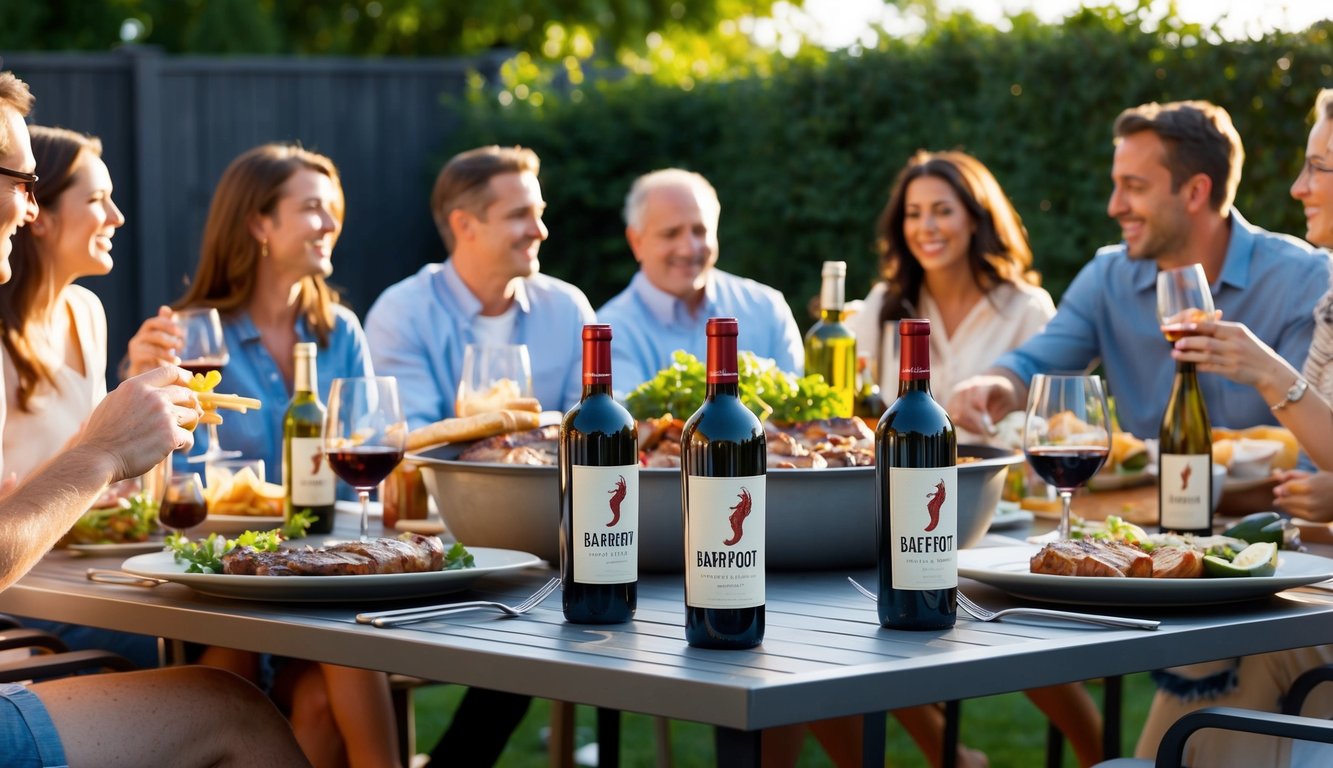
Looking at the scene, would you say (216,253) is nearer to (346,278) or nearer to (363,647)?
(363,647)

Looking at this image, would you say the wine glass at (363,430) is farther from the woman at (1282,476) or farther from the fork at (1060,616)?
the woman at (1282,476)

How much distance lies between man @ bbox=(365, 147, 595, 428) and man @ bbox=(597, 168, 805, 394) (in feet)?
0.85

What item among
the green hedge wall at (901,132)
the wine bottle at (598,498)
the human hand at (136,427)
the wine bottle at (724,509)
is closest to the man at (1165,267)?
the green hedge wall at (901,132)

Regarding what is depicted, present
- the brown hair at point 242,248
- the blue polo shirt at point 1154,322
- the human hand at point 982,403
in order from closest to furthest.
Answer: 1. the human hand at point 982,403
2. the blue polo shirt at point 1154,322
3. the brown hair at point 242,248

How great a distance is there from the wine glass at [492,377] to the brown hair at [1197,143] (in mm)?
1945

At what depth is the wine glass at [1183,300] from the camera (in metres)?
2.89

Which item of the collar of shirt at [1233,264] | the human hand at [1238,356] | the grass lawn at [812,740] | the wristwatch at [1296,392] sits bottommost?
the grass lawn at [812,740]

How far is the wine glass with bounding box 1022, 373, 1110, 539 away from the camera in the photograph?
2.49m

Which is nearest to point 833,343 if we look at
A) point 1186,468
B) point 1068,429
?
point 1186,468

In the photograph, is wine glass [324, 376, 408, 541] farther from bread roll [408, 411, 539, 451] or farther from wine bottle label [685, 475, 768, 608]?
wine bottle label [685, 475, 768, 608]

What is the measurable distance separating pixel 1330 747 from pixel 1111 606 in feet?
1.81

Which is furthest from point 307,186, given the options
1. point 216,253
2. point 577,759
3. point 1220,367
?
point 1220,367

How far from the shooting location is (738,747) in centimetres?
168

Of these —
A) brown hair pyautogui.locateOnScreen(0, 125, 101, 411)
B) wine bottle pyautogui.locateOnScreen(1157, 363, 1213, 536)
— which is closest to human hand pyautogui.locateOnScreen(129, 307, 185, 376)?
brown hair pyautogui.locateOnScreen(0, 125, 101, 411)
